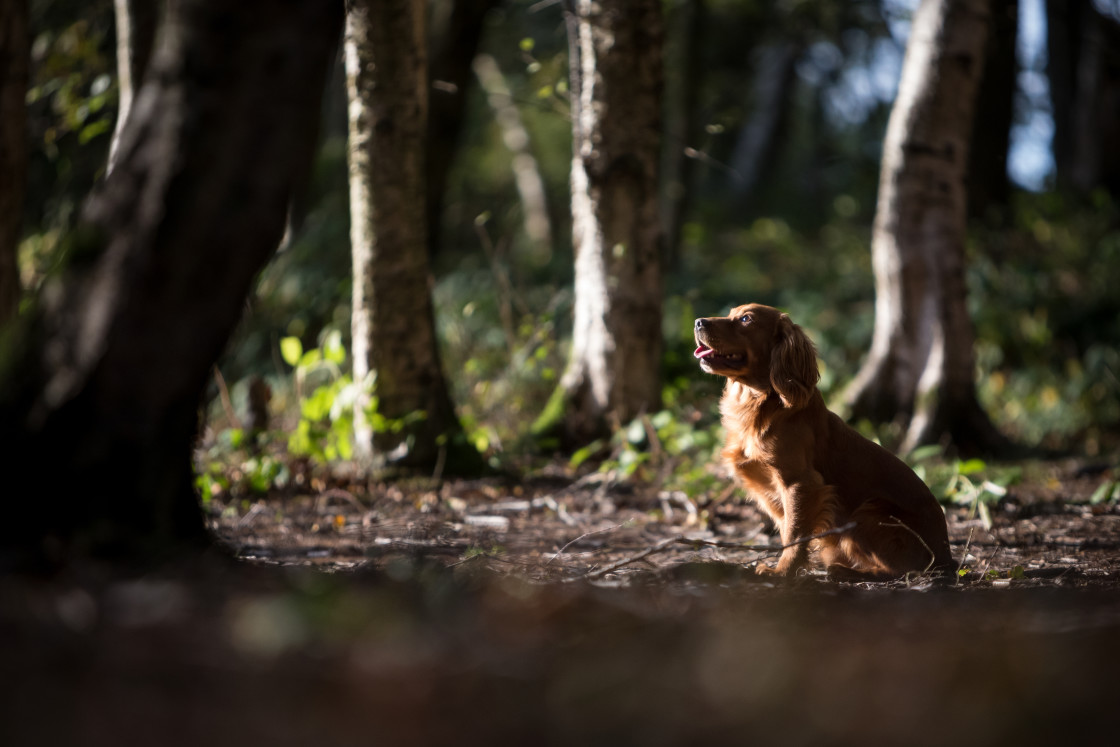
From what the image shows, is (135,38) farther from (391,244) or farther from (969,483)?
(969,483)

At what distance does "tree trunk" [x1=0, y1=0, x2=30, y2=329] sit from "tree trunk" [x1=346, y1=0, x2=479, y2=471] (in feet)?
6.25

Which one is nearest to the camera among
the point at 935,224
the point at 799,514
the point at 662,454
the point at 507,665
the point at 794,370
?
the point at 507,665

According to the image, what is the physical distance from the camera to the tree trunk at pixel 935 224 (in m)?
6.45

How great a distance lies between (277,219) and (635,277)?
3.83 metres

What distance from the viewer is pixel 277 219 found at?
2615mm

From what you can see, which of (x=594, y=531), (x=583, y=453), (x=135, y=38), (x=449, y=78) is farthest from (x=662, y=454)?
(x=449, y=78)

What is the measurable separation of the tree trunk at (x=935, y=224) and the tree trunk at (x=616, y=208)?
6.12 feet

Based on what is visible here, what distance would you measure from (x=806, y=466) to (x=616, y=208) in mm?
2840

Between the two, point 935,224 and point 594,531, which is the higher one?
point 935,224

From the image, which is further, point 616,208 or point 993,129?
point 993,129

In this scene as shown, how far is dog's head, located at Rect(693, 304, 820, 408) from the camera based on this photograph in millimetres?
3979

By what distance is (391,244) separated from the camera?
5.60 metres

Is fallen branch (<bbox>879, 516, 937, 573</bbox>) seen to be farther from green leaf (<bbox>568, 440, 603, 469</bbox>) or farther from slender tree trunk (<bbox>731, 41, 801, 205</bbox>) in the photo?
slender tree trunk (<bbox>731, 41, 801, 205</bbox>)

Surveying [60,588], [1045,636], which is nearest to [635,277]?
[1045,636]
